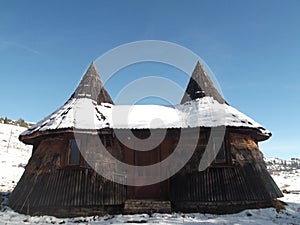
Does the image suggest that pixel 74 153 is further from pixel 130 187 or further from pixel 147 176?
pixel 147 176

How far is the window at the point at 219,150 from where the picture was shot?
38.5 ft

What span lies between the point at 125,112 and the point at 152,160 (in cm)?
297

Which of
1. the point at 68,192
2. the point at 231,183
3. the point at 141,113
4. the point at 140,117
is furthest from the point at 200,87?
the point at 68,192

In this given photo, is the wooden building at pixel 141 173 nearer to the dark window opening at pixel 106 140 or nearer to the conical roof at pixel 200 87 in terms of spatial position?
the dark window opening at pixel 106 140

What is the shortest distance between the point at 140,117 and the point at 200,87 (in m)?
4.20

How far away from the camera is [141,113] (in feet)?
44.7

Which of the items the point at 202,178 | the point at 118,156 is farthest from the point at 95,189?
the point at 202,178

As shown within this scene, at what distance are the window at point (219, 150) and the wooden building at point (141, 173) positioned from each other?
4cm

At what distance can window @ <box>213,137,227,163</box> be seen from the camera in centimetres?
1173

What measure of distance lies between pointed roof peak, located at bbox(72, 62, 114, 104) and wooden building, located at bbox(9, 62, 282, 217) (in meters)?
1.22

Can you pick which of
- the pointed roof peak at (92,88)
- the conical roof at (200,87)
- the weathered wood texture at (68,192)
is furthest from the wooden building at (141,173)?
the conical roof at (200,87)

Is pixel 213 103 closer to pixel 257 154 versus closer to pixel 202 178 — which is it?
pixel 257 154

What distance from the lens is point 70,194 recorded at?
35.5 ft

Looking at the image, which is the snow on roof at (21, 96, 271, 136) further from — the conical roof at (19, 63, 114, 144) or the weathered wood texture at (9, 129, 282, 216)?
the weathered wood texture at (9, 129, 282, 216)
